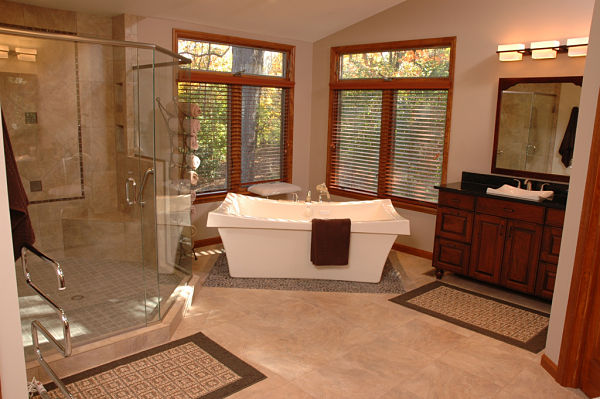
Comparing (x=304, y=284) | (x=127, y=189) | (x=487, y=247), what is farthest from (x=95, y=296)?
(x=487, y=247)

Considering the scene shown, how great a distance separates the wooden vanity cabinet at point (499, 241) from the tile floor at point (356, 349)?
Answer: 283mm

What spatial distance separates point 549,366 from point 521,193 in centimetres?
166

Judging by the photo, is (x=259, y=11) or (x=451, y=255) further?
(x=259, y=11)

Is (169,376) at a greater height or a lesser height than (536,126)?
lesser

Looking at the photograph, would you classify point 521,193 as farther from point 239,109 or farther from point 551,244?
point 239,109

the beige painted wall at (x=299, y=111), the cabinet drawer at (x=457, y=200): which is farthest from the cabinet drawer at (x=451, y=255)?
the beige painted wall at (x=299, y=111)

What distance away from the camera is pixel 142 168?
3785 millimetres

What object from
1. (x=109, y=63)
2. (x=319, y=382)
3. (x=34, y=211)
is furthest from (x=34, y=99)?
(x=319, y=382)

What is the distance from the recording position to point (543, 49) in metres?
4.40

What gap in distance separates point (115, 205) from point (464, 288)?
3203 mm

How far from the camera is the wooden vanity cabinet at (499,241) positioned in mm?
4090

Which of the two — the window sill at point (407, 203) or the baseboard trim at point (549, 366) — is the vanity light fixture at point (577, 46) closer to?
the window sill at point (407, 203)

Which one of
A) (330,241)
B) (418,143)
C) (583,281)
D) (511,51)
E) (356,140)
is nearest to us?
(583,281)

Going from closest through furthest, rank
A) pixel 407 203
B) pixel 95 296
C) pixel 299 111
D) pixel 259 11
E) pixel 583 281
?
pixel 583 281 → pixel 95 296 → pixel 259 11 → pixel 407 203 → pixel 299 111
